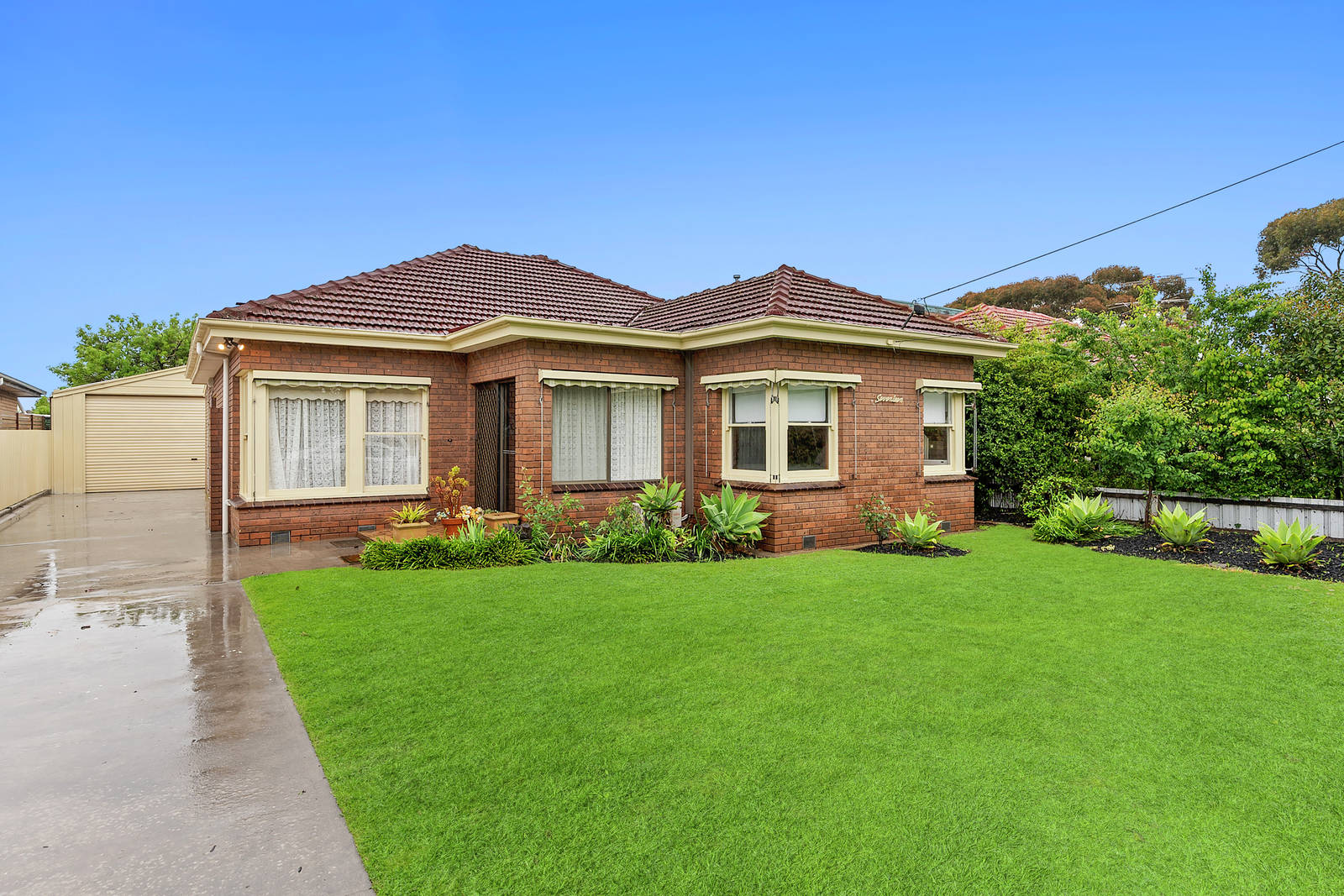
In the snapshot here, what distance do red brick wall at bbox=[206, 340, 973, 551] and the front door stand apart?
0.18 m

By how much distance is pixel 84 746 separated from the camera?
397 cm

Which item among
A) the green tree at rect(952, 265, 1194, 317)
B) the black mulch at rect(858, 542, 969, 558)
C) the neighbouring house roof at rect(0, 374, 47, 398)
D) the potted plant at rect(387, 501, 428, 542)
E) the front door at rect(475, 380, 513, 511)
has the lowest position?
the black mulch at rect(858, 542, 969, 558)

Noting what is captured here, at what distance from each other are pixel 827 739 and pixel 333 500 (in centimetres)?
992

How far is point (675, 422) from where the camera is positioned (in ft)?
39.2

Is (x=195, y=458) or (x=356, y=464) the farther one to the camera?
(x=195, y=458)

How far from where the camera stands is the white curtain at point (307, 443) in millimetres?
11203

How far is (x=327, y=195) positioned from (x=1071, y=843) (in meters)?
49.4

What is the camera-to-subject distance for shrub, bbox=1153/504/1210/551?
9867 mm

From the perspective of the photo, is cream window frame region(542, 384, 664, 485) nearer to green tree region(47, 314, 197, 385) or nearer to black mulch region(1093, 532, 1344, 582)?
black mulch region(1093, 532, 1344, 582)

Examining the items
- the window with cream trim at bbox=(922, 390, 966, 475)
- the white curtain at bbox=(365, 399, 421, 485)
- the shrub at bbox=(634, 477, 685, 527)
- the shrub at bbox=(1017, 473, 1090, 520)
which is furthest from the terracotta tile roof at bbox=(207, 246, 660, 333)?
the shrub at bbox=(1017, 473, 1090, 520)

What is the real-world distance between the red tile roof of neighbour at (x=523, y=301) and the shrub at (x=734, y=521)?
2.74 meters

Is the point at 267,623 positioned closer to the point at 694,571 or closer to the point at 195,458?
the point at 694,571

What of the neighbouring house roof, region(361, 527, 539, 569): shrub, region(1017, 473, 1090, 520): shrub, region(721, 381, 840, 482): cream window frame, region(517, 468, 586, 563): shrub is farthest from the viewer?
the neighbouring house roof

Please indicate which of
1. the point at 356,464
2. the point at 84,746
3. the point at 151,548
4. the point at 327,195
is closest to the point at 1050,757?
the point at 84,746
